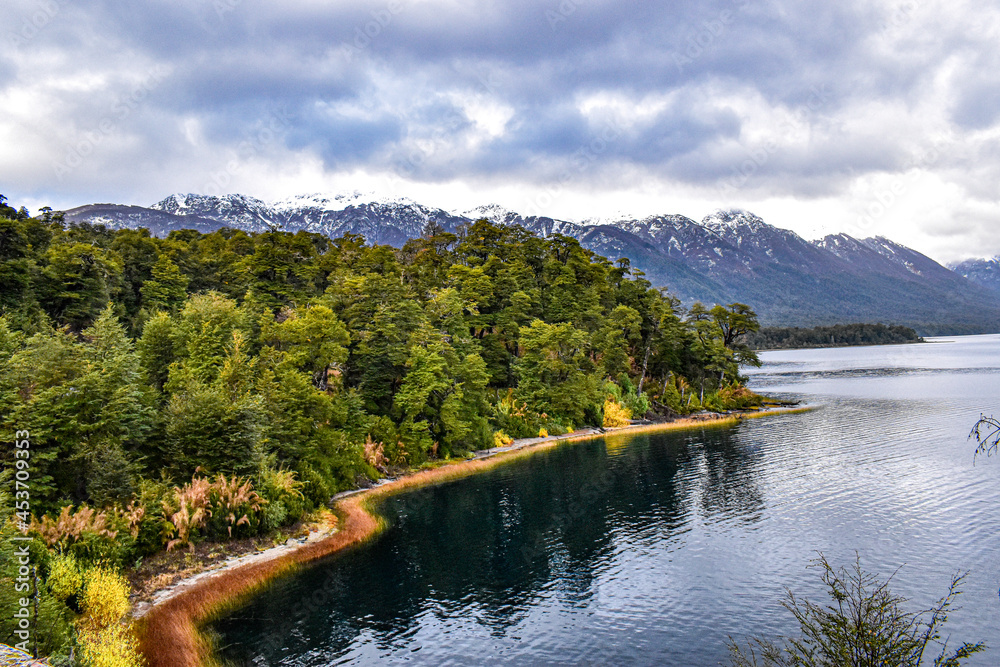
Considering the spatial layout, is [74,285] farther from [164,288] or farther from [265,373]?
[265,373]

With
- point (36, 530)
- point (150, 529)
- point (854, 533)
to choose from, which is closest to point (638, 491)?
point (854, 533)

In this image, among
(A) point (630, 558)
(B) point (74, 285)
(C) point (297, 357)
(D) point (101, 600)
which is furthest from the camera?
(B) point (74, 285)

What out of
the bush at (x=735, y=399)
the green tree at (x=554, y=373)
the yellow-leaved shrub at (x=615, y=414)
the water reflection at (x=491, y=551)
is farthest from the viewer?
the bush at (x=735, y=399)

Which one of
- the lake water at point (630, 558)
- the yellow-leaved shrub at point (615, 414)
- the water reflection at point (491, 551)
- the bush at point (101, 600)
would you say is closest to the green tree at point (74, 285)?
the water reflection at point (491, 551)

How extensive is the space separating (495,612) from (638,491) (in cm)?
2539

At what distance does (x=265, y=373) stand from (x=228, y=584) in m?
18.9

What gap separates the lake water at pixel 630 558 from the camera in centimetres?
2539

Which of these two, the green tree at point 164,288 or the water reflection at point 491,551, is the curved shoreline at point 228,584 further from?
the green tree at point 164,288

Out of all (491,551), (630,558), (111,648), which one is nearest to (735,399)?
(630,558)

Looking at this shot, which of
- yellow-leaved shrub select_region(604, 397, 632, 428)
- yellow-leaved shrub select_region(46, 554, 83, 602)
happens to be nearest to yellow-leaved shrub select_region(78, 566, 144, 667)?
yellow-leaved shrub select_region(46, 554, 83, 602)

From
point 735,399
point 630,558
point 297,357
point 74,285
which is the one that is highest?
point 74,285

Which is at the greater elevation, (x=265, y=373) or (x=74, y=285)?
(x=74, y=285)

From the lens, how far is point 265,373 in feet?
151

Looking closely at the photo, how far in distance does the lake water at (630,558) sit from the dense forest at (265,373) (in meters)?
7.99
